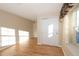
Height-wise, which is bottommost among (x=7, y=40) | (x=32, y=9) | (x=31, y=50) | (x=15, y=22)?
(x=31, y=50)

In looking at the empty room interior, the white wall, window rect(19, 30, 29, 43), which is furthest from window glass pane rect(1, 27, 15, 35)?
the white wall

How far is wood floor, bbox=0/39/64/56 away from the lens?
170 cm

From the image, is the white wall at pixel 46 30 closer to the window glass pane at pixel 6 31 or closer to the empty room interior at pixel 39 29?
the empty room interior at pixel 39 29

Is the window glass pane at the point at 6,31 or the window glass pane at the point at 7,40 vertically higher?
the window glass pane at the point at 6,31

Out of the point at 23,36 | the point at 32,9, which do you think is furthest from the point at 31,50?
the point at 32,9

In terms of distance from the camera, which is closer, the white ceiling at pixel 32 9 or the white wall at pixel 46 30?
the white ceiling at pixel 32 9

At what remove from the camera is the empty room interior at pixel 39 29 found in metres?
1.69

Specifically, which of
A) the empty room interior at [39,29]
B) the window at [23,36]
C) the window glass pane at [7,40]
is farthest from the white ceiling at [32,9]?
the window glass pane at [7,40]

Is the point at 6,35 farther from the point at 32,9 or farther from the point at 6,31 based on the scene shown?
the point at 32,9

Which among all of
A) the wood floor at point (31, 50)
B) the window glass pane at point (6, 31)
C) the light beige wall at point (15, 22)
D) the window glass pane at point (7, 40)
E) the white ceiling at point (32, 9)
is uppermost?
the white ceiling at point (32, 9)

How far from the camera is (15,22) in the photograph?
5.98 ft

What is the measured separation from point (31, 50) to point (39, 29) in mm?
377

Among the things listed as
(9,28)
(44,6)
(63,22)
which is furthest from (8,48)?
(63,22)

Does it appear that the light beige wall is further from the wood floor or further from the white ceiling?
the wood floor
